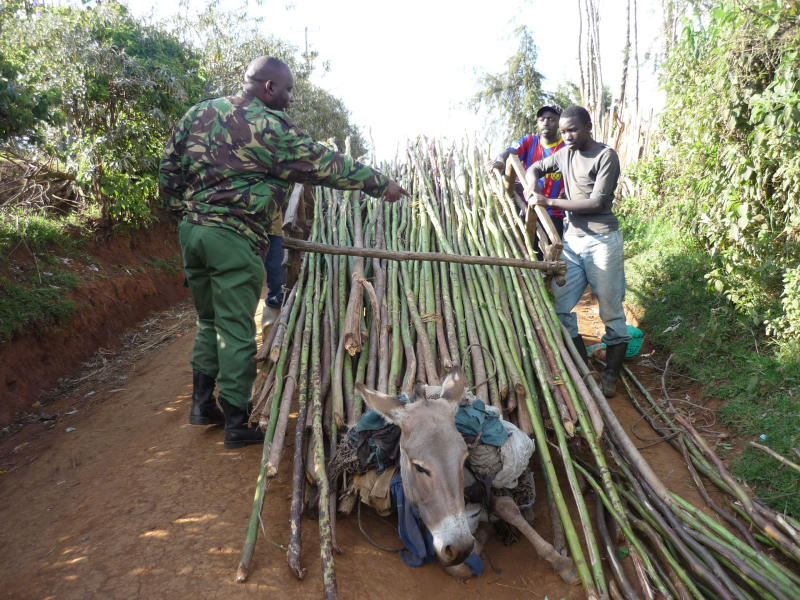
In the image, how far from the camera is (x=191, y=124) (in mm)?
2922

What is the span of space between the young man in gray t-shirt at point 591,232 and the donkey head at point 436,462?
1.88 m

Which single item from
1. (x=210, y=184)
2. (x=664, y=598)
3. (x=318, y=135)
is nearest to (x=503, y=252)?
(x=210, y=184)

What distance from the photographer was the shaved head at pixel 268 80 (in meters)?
2.95

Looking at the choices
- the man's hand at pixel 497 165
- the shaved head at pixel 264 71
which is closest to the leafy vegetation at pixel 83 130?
the man's hand at pixel 497 165

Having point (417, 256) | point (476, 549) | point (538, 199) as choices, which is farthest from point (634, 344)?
point (476, 549)

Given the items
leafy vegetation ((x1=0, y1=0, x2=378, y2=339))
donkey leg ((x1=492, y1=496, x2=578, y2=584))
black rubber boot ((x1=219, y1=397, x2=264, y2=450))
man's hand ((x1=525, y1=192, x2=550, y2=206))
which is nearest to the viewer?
donkey leg ((x1=492, y1=496, x2=578, y2=584))

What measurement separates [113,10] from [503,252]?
25.4ft

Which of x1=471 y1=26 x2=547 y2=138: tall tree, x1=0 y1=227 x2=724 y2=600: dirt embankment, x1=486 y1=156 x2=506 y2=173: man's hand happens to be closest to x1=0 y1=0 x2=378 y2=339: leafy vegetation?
x1=0 y1=227 x2=724 y2=600: dirt embankment

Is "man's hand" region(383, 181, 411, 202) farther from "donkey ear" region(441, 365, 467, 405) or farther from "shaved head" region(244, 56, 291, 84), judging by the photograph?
"donkey ear" region(441, 365, 467, 405)

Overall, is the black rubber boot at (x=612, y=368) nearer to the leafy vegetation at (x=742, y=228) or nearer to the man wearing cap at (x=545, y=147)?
the leafy vegetation at (x=742, y=228)

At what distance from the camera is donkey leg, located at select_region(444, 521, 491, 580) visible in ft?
7.41

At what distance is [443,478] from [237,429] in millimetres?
1656

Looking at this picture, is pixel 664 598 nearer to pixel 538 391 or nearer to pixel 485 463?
pixel 485 463

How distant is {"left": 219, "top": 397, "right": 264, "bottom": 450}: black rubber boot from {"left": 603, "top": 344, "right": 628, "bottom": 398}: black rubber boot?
2.74 metres
